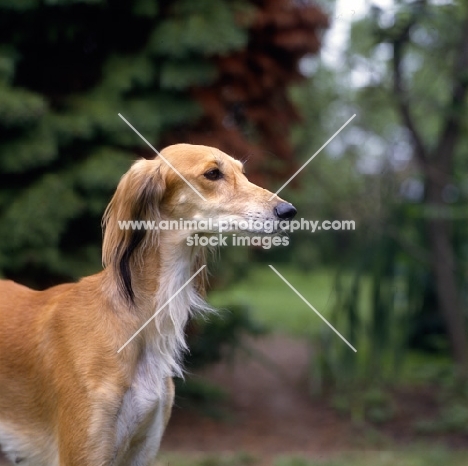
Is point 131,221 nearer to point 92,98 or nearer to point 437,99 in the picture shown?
point 92,98

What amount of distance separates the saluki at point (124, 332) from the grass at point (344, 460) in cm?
207

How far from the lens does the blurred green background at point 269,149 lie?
6102mm

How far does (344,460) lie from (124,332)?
9.85 feet

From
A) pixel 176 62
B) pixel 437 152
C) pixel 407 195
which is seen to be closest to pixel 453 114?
pixel 437 152

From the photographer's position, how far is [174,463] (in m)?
5.70

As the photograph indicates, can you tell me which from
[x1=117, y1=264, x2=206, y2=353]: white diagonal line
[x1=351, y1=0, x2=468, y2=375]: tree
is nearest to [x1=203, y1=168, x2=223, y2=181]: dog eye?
[x1=117, y1=264, x2=206, y2=353]: white diagonal line

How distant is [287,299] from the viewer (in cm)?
1761

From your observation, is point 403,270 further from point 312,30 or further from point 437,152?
Result: point 312,30

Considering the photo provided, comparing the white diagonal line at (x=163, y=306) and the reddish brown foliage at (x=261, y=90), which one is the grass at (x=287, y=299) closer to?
the reddish brown foliage at (x=261, y=90)

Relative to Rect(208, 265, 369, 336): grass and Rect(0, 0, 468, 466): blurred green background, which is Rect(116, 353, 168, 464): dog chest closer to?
Rect(0, 0, 468, 466): blurred green background

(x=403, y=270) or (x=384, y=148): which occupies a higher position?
(x=384, y=148)

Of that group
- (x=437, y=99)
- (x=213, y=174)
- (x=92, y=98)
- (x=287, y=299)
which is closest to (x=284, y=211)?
(x=213, y=174)

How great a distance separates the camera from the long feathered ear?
3664 mm

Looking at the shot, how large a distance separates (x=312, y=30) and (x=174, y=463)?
3755 mm
